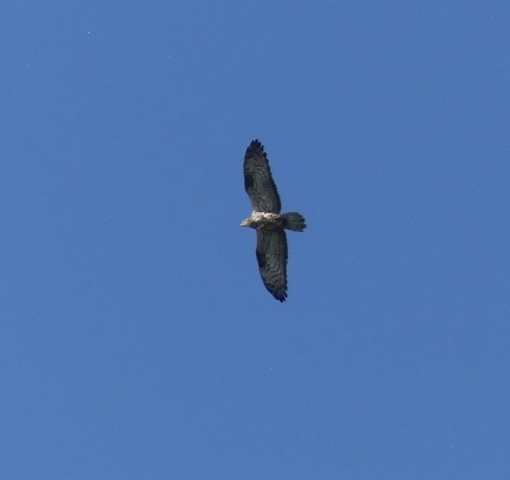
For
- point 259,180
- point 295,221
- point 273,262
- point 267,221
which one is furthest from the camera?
point 273,262

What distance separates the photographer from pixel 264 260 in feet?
94.1

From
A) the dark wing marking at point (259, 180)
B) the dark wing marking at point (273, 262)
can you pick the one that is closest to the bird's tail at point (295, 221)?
the dark wing marking at point (259, 180)

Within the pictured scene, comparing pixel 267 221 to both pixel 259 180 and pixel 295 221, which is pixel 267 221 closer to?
pixel 295 221

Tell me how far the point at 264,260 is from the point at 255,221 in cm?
140

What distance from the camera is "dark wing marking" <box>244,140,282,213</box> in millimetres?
27922

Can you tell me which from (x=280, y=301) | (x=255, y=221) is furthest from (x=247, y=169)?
(x=280, y=301)

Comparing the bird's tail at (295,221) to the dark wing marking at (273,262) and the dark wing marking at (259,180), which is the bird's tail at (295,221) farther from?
the dark wing marking at (273,262)

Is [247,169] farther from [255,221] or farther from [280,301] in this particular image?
[280,301]

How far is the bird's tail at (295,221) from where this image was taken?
89.1ft

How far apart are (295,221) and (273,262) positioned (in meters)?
1.97

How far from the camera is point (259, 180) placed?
2802cm

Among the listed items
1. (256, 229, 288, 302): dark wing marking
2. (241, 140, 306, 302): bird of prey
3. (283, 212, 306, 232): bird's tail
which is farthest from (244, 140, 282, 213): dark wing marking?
(256, 229, 288, 302): dark wing marking

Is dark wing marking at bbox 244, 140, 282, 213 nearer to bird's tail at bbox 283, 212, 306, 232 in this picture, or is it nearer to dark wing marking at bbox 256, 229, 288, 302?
bird's tail at bbox 283, 212, 306, 232

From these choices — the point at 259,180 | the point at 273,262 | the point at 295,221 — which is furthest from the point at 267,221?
the point at 273,262
